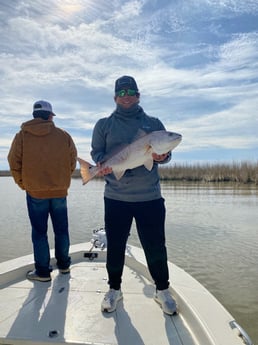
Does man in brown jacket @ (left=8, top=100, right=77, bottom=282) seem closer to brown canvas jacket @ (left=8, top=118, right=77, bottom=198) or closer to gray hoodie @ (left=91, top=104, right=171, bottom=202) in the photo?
brown canvas jacket @ (left=8, top=118, right=77, bottom=198)

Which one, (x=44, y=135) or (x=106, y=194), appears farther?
(x=44, y=135)

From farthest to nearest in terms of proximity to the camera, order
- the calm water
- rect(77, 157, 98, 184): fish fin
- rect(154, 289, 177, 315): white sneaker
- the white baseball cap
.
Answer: the calm water → the white baseball cap → rect(77, 157, 98, 184): fish fin → rect(154, 289, 177, 315): white sneaker

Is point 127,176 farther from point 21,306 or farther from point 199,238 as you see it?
point 199,238

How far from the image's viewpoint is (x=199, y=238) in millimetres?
7812

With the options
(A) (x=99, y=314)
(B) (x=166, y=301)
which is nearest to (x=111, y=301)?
(A) (x=99, y=314)

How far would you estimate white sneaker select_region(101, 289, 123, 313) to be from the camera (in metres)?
2.78

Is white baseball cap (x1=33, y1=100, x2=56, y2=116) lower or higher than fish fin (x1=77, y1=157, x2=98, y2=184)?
higher

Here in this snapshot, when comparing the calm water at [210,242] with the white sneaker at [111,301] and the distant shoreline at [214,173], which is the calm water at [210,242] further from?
the distant shoreline at [214,173]

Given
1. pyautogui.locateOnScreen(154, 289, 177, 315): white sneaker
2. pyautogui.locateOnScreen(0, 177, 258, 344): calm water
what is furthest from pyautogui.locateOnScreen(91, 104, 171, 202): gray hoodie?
pyautogui.locateOnScreen(0, 177, 258, 344): calm water

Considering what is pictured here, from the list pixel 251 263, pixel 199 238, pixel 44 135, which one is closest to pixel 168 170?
pixel 199 238

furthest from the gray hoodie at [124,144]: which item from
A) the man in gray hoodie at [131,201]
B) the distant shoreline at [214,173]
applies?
the distant shoreline at [214,173]

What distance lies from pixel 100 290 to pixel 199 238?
4.90m

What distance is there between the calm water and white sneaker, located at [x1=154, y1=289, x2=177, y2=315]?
1.23m

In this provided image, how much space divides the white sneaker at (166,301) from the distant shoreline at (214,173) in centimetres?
2356
